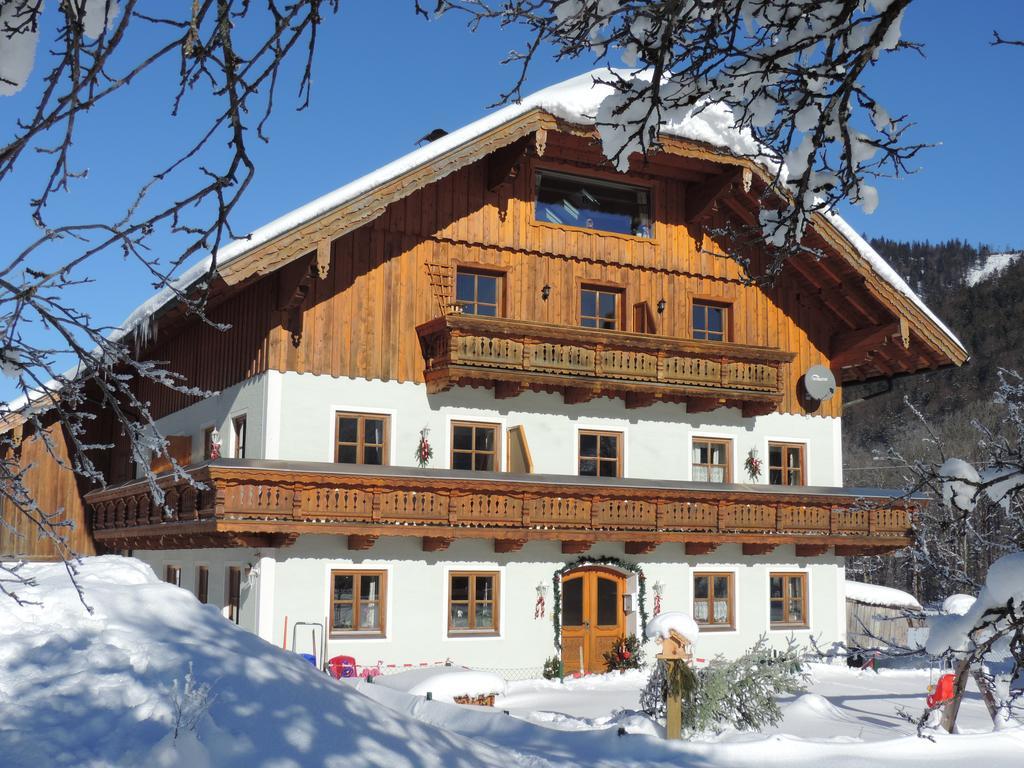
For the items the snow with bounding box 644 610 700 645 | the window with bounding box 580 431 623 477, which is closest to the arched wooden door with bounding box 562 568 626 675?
the window with bounding box 580 431 623 477

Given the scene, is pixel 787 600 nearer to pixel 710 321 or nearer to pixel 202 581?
pixel 710 321

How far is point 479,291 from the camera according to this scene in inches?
887

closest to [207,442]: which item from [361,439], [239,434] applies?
[239,434]

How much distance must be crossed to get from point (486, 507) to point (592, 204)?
709cm

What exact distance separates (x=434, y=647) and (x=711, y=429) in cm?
768

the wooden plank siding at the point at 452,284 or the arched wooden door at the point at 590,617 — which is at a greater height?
the wooden plank siding at the point at 452,284

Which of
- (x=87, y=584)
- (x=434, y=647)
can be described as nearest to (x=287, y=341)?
(x=434, y=647)

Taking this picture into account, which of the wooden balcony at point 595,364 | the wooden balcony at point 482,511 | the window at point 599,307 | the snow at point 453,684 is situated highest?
the window at point 599,307

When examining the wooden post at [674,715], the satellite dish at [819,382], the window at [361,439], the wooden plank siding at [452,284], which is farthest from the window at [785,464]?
the wooden post at [674,715]

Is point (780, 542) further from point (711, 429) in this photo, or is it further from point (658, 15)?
point (658, 15)

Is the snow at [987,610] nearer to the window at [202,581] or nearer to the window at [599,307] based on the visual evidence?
the window at [599,307]

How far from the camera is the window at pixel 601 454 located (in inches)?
911

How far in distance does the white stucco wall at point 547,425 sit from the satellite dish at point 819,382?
0.67m

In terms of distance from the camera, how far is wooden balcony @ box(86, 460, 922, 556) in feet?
62.1
